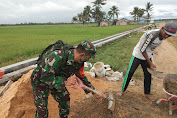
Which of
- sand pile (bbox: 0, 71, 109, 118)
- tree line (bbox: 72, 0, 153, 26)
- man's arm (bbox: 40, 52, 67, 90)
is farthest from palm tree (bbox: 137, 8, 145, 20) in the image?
man's arm (bbox: 40, 52, 67, 90)

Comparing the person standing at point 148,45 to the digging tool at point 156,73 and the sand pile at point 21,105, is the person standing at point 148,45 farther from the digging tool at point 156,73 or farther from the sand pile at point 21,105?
the sand pile at point 21,105

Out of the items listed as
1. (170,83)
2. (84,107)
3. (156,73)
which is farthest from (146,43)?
(84,107)

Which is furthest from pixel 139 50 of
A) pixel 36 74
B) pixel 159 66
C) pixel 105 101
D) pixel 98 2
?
pixel 98 2

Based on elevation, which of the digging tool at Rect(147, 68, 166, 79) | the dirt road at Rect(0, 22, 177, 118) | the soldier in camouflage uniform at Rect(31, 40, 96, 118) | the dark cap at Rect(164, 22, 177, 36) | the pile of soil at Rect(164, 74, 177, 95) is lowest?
the dirt road at Rect(0, 22, 177, 118)

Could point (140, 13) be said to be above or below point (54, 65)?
above

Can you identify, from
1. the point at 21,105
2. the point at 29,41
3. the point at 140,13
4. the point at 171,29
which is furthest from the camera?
the point at 140,13

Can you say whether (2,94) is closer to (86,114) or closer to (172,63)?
(86,114)

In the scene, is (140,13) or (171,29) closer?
(171,29)

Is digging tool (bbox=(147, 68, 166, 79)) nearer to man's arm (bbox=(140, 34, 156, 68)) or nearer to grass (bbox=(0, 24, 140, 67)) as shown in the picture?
man's arm (bbox=(140, 34, 156, 68))

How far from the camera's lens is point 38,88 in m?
1.82

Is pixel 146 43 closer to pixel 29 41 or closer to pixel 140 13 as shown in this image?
pixel 29 41

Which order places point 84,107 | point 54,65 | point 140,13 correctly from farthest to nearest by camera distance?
point 140,13 < point 84,107 < point 54,65

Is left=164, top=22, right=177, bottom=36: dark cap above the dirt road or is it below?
above

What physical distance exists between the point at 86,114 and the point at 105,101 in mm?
416
